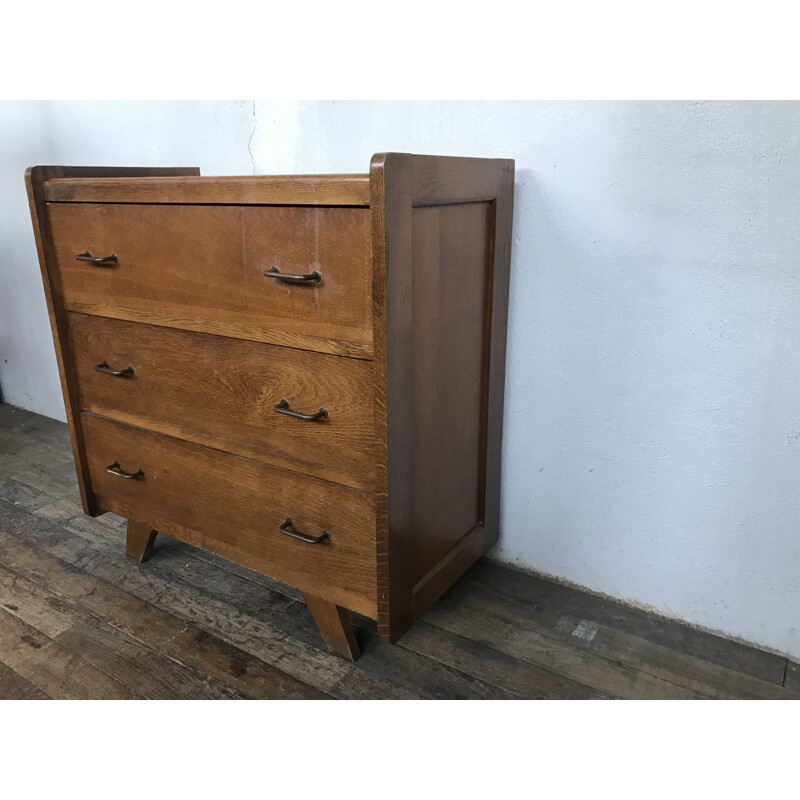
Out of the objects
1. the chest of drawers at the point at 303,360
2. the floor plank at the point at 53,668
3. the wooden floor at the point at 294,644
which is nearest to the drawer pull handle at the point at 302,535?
the chest of drawers at the point at 303,360

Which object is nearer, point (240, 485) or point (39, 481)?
point (240, 485)

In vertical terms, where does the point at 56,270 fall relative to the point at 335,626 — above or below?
above

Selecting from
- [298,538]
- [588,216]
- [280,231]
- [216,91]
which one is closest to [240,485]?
[298,538]

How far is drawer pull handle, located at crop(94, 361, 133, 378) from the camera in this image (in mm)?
1368

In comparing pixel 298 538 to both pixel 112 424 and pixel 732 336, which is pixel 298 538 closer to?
pixel 112 424

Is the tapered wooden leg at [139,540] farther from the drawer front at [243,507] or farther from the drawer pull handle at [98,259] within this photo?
the drawer pull handle at [98,259]

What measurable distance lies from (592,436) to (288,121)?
98 cm

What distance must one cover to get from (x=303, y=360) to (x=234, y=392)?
0.18m

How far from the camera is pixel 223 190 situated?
1100mm

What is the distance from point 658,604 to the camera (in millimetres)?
1408

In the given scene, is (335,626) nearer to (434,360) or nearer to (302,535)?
(302,535)

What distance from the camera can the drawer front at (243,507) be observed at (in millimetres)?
1159

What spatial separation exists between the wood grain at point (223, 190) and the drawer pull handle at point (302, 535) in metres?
0.53

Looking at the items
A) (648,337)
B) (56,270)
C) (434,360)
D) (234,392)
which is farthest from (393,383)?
(56,270)
